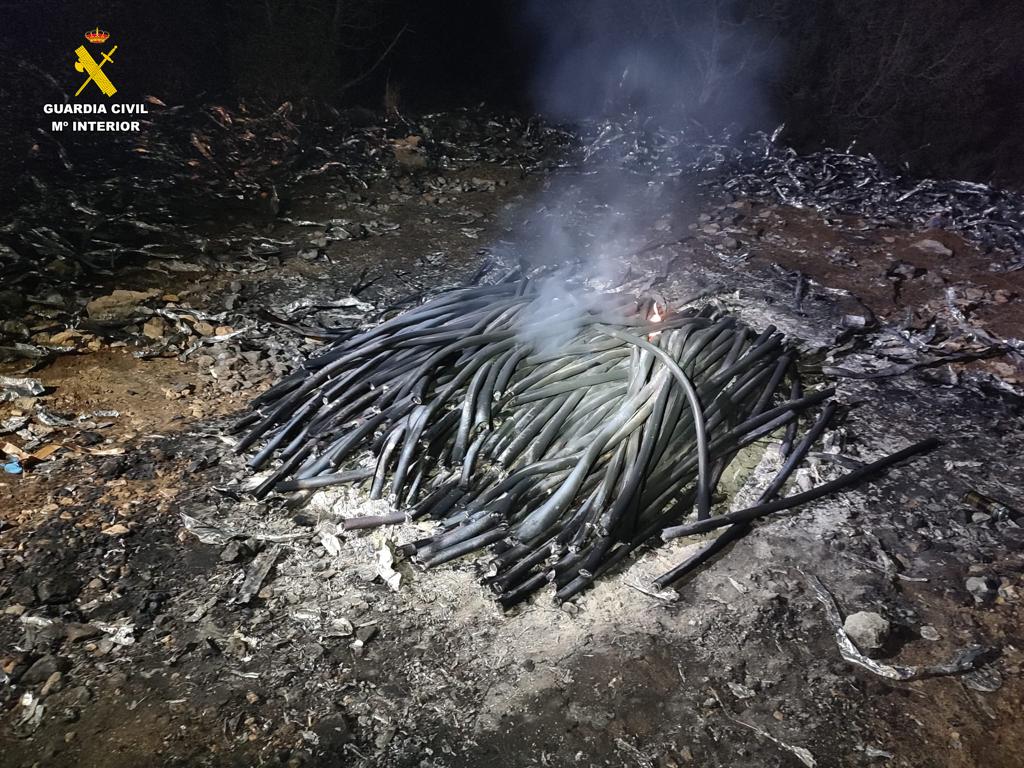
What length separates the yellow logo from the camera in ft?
24.6

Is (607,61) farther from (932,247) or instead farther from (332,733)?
(332,733)

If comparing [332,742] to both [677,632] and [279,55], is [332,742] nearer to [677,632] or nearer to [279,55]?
[677,632]

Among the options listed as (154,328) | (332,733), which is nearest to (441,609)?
(332,733)

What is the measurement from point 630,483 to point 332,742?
1.52 m

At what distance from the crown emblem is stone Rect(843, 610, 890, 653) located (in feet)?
32.7

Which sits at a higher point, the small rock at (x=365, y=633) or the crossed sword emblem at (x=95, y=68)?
the crossed sword emblem at (x=95, y=68)

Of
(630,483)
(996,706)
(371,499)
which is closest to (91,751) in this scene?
(371,499)

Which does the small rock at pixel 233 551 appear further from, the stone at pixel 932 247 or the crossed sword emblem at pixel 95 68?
the crossed sword emblem at pixel 95 68

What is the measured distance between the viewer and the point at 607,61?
10.3m

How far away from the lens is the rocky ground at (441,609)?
77.7 inches

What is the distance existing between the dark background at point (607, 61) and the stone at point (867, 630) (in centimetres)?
746

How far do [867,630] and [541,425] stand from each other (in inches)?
63.7

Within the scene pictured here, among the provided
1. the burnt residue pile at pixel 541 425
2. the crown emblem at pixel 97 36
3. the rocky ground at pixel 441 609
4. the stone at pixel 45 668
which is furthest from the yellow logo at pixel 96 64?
the stone at pixel 45 668

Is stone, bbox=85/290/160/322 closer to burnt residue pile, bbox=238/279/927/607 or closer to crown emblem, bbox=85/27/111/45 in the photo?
burnt residue pile, bbox=238/279/927/607
